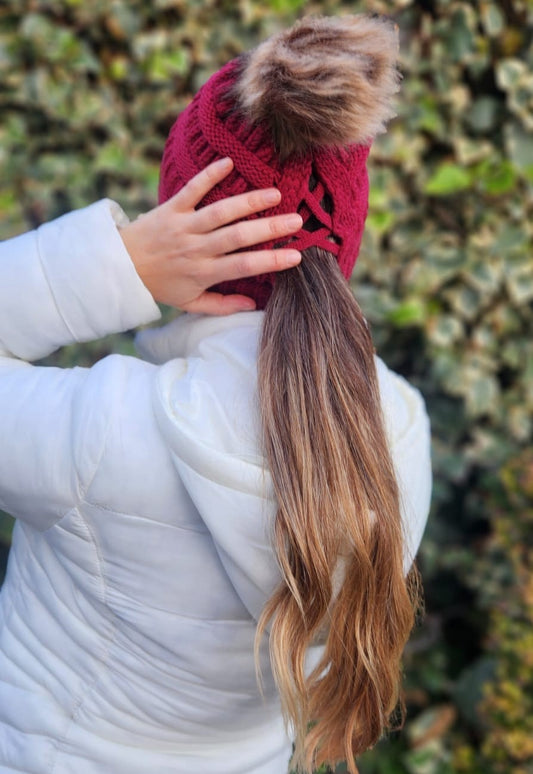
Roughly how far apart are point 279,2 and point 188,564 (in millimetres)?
2037

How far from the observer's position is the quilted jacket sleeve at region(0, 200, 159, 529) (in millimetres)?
970

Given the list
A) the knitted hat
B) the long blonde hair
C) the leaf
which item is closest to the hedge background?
the leaf

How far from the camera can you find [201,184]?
1.06 m

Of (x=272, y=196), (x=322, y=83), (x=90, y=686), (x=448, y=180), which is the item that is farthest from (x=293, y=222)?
(x=448, y=180)

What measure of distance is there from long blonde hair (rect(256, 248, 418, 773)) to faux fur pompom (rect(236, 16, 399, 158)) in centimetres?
18

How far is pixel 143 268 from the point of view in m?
1.12

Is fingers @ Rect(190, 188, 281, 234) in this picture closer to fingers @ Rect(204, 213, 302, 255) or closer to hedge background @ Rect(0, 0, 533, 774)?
fingers @ Rect(204, 213, 302, 255)

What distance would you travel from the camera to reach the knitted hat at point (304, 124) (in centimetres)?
97

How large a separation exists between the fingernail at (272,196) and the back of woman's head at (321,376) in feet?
0.08

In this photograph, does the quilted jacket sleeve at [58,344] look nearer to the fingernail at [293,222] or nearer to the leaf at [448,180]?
the fingernail at [293,222]

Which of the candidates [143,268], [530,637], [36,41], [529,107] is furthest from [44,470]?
[529,107]

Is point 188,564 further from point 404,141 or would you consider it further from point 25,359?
point 404,141

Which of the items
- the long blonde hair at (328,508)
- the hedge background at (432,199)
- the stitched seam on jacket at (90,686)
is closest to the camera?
the long blonde hair at (328,508)

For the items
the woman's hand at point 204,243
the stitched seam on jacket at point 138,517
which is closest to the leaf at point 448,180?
the woman's hand at point 204,243
